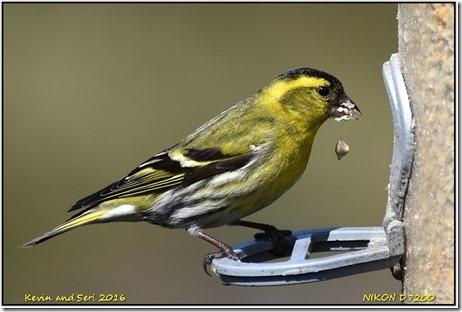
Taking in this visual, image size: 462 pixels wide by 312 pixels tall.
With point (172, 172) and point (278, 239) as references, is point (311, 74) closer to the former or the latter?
point (172, 172)

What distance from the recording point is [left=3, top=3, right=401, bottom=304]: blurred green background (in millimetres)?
9008

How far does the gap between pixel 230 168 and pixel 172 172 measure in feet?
1.10

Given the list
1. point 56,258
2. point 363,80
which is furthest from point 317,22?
point 56,258

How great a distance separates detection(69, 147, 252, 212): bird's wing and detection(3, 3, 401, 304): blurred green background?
3412mm

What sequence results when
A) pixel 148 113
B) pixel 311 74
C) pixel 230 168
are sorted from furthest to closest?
pixel 148 113 → pixel 311 74 → pixel 230 168

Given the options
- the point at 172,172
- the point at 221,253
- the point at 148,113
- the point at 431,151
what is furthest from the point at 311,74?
the point at 148,113

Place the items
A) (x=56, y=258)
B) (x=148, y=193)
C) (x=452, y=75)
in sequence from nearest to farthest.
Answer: (x=452, y=75) < (x=148, y=193) < (x=56, y=258)

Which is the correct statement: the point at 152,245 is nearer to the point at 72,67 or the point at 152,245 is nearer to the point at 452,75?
the point at 72,67

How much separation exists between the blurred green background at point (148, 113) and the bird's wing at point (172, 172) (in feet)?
11.2

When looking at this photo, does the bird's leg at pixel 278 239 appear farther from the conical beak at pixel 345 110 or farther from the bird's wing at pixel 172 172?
the conical beak at pixel 345 110

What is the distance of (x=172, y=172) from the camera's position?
4844 mm

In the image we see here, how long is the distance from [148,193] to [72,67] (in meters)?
6.11

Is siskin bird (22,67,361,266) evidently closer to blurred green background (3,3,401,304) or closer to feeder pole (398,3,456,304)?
feeder pole (398,3,456,304)

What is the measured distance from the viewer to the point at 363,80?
9.99 m
